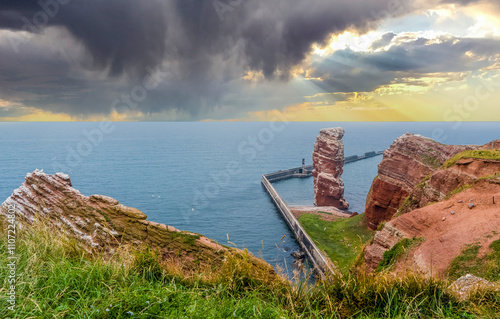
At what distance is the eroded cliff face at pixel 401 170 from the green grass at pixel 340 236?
222 cm

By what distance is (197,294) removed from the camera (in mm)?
5141

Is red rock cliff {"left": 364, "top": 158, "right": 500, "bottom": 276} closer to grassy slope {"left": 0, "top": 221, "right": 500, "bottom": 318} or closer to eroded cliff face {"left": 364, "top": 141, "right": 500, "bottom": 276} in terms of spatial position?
eroded cliff face {"left": 364, "top": 141, "right": 500, "bottom": 276}

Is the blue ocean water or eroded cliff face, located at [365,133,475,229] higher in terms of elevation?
eroded cliff face, located at [365,133,475,229]

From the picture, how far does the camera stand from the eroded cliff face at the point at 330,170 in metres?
69.1

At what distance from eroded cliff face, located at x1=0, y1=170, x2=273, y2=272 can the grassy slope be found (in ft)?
8.32

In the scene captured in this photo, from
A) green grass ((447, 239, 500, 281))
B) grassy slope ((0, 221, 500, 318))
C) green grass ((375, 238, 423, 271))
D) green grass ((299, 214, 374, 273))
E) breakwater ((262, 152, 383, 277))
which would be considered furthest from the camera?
green grass ((299, 214, 374, 273))

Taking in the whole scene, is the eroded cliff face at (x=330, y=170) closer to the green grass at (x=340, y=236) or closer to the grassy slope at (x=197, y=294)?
the green grass at (x=340, y=236)

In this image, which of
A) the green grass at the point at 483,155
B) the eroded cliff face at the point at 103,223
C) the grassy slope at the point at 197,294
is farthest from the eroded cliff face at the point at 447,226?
the eroded cliff face at the point at 103,223

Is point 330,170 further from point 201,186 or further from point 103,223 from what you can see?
point 103,223

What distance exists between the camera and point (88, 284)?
504 centimetres

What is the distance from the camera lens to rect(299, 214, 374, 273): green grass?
35.0 m

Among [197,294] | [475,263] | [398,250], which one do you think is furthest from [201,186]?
[197,294]

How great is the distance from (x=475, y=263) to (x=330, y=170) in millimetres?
59449

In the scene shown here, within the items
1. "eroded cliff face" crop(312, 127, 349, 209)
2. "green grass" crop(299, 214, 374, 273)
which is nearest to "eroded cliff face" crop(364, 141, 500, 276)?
"green grass" crop(299, 214, 374, 273)
